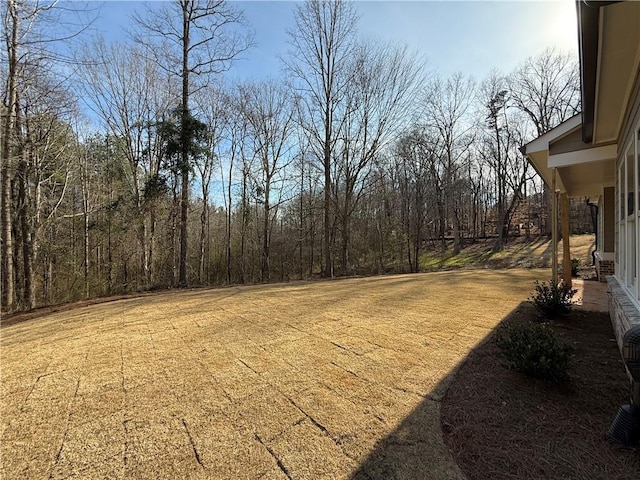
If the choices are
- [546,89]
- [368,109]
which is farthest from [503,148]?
[368,109]

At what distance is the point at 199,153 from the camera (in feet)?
35.9

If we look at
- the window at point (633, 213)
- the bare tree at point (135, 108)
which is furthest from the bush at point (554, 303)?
the bare tree at point (135, 108)

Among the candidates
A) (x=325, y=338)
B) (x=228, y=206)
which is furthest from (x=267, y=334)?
(x=228, y=206)

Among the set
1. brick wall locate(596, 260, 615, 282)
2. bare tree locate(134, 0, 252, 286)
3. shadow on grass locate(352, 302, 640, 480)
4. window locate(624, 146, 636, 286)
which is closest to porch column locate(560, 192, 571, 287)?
brick wall locate(596, 260, 615, 282)

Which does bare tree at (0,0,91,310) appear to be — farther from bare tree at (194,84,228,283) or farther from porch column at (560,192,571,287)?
porch column at (560,192,571,287)

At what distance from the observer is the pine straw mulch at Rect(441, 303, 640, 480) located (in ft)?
5.58

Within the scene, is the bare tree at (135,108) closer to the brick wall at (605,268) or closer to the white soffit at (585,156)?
the white soffit at (585,156)

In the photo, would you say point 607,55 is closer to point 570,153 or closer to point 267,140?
point 570,153

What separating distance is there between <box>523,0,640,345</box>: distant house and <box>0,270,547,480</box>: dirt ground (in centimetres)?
165

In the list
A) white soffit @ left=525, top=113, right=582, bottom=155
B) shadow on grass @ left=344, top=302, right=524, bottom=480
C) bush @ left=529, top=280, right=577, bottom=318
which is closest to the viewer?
shadow on grass @ left=344, top=302, right=524, bottom=480

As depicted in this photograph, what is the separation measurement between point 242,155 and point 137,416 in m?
15.9

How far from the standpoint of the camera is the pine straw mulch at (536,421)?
1.70 metres

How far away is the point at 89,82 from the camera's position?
40.8 ft

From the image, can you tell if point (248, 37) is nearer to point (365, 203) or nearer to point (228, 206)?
point (228, 206)
